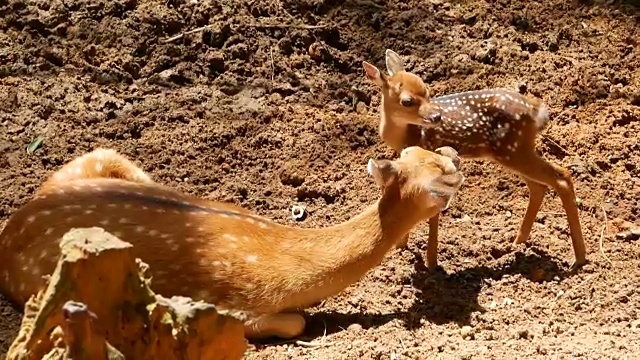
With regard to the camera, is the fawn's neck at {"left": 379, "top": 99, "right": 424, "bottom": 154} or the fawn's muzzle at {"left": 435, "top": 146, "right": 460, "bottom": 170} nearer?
the fawn's muzzle at {"left": 435, "top": 146, "right": 460, "bottom": 170}

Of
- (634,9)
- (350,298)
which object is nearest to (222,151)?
(350,298)

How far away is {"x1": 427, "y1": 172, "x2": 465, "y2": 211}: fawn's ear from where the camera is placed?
16.4 feet

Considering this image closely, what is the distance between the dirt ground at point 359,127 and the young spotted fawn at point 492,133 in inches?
8.8

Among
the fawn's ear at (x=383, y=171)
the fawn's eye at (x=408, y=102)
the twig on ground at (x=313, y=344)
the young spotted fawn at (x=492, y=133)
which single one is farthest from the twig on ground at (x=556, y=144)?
the twig on ground at (x=313, y=344)

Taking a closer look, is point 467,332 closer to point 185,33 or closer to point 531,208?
point 531,208

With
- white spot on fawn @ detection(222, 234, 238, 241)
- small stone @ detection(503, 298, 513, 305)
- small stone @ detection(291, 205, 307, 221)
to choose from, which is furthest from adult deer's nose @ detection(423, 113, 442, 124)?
white spot on fawn @ detection(222, 234, 238, 241)

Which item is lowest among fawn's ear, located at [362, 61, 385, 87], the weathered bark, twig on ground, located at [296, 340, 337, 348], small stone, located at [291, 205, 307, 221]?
twig on ground, located at [296, 340, 337, 348]

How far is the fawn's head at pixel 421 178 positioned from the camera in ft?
Result: 16.5

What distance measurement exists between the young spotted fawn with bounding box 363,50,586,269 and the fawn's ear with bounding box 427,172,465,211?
1.78 ft

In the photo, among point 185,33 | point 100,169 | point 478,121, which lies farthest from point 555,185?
point 185,33

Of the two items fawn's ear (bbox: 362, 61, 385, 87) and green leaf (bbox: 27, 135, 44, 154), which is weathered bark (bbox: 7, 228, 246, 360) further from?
green leaf (bbox: 27, 135, 44, 154)

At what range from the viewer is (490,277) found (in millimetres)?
5594

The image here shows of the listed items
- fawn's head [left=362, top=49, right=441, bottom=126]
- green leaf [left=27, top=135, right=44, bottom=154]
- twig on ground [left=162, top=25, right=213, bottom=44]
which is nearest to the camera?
fawn's head [left=362, top=49, right=441, bottom=126]

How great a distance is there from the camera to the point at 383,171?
16.5 ft
